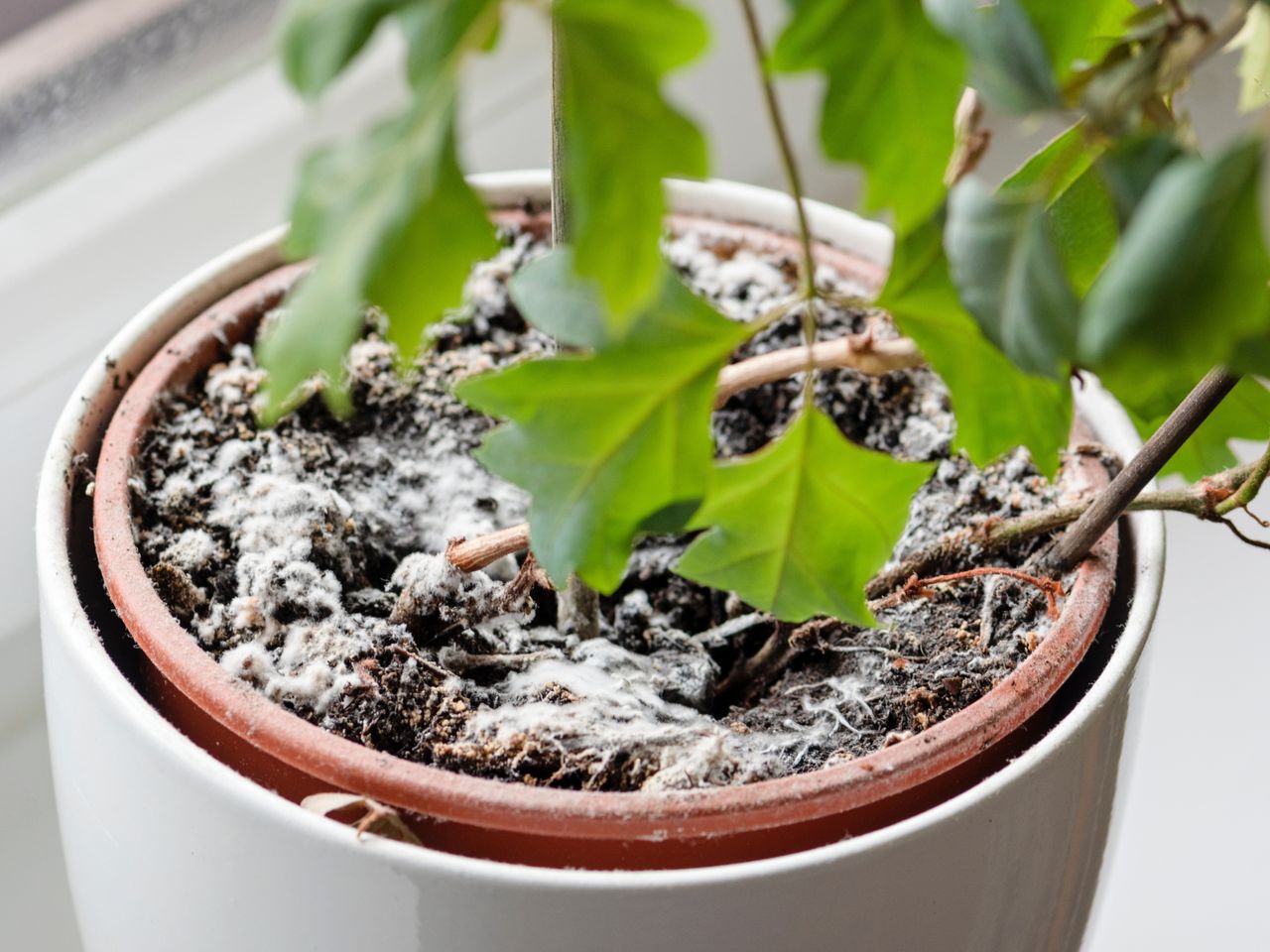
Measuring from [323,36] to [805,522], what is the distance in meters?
0.23

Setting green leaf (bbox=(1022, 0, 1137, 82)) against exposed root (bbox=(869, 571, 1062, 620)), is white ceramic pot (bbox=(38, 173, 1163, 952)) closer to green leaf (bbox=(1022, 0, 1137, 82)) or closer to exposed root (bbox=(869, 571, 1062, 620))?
exposed root (bbox=(869, 571, 1062, 620))

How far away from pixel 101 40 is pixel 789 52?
0.81 m

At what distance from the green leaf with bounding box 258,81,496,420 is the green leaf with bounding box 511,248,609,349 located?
74 mm

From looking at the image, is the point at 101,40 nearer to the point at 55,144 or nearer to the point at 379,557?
the point at 55,144

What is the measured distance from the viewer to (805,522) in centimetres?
48

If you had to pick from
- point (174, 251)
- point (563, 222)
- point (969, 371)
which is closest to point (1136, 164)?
point (969, 371)

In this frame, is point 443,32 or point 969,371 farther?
point 969,371

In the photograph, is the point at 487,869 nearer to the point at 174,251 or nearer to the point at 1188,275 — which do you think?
the point at 1188,275

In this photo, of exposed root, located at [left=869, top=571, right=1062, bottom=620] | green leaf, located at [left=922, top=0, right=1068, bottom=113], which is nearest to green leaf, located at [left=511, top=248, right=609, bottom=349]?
green leaf, located at [left=922, top=0, right=1068, bottom=113]

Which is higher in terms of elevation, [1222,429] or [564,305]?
[564,305]

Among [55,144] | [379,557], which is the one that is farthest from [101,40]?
[379,557]

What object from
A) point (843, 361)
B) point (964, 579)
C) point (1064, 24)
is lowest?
point (964, 579)

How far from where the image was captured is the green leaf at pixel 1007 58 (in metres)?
0.34

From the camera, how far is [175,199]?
3.40 feet
